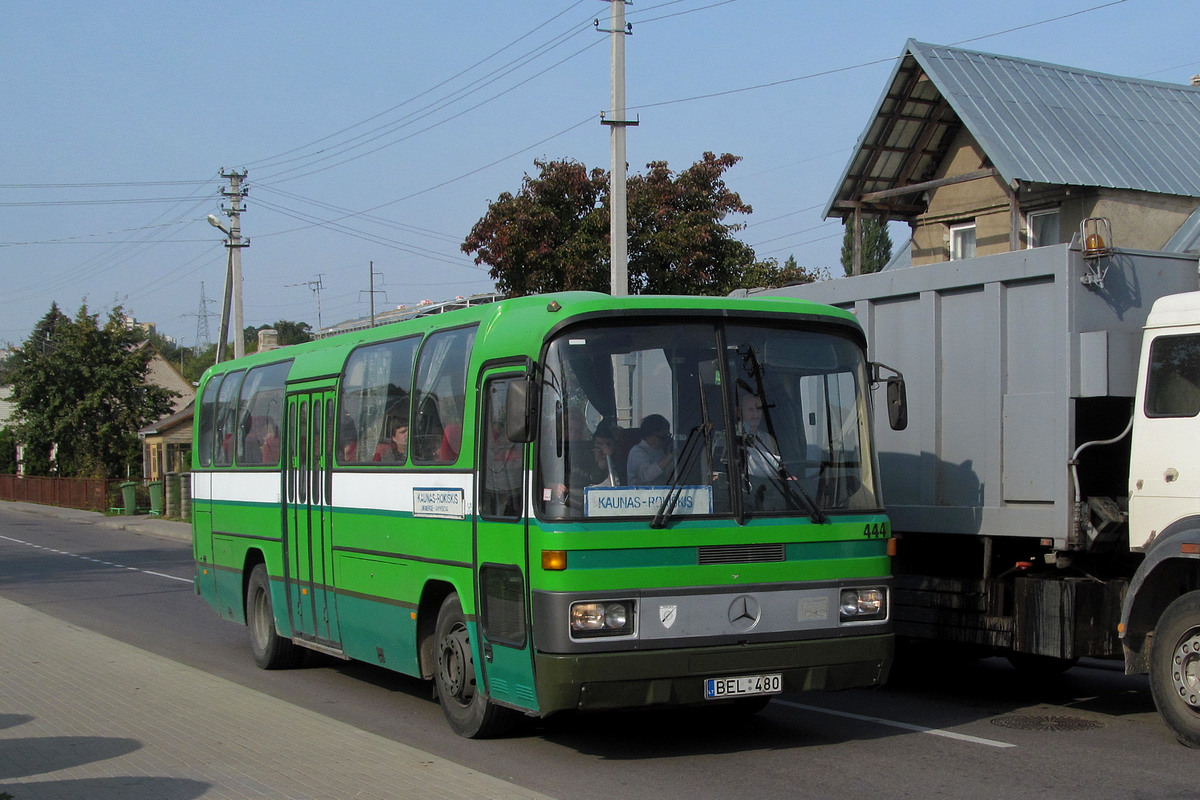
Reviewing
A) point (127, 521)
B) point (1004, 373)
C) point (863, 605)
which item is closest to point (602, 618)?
point (863, 605)

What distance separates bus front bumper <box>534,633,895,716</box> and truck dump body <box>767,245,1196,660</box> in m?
1.81

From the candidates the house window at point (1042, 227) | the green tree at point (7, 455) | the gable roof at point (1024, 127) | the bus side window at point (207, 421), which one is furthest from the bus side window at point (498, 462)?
the green tree at point (7, 455)

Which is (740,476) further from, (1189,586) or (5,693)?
(5,693)

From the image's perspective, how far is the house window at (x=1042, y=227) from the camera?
19.5 meters

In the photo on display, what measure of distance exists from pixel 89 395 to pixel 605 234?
114 feet

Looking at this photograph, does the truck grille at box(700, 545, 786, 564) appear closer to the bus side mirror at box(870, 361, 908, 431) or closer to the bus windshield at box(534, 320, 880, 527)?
the bus windshield at box(534, 320, 880, 527)

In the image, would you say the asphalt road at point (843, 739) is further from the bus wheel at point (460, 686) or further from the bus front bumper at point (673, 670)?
the bus front bumper at point (673, 670)

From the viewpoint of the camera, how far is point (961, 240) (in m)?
21.3

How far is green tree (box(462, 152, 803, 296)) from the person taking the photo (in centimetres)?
2353

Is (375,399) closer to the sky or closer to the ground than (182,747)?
closer to the sky

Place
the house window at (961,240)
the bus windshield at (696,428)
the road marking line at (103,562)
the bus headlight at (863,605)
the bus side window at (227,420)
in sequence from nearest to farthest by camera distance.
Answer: the bus windshield at (696,428), the bus headlight at (863,605), the bus side window at (227,420), the house window at (961,240), the road marking line at (103,562)

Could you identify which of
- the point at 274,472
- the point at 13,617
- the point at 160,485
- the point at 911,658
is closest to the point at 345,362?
the point at 274,472

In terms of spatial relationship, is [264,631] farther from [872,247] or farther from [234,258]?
[872,247]

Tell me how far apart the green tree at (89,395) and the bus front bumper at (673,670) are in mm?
48556
